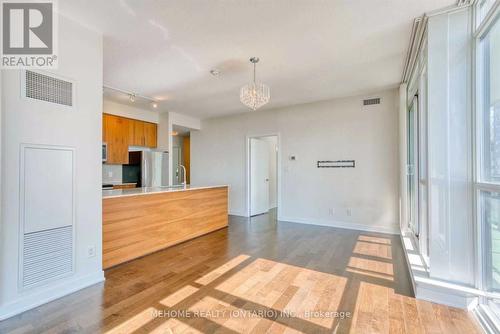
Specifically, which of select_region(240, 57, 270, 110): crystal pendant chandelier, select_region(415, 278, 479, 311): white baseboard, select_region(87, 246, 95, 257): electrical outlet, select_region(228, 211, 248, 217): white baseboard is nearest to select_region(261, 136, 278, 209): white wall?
select_region(228, 211, 248, 217): white baseboard

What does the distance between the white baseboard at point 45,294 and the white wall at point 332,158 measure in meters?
3.89

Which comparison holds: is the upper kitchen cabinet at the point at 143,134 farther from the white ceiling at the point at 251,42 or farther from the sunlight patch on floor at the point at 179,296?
the sunlight patch on floor at the point at 179,296

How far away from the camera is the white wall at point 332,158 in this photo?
4430 millimetres

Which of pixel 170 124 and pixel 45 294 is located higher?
pixel 170 124

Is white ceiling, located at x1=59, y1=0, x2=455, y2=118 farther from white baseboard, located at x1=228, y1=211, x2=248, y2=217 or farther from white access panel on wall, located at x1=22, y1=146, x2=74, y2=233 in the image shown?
white baseboard, located at x1=228, y1=211, x2=248, y2=217

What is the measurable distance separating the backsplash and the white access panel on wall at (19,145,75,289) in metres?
3.24

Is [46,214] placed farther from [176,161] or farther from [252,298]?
[176,161]

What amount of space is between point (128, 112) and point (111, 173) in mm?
1437

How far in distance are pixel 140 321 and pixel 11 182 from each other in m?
1.54

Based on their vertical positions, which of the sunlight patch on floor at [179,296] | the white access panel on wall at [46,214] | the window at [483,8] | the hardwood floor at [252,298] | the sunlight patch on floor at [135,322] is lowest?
the hardwood floor at [252,298]

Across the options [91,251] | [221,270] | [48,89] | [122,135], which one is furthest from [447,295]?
[122,135]

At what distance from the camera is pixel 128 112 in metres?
5.28

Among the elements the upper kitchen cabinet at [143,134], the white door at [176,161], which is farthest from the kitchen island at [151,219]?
the white door at [176,161]

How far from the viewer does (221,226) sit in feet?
15.8
